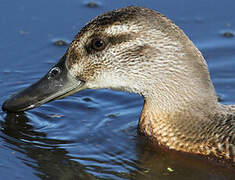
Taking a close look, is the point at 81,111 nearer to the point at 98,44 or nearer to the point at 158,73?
the point at 98,44

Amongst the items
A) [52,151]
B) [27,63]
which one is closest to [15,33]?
[27,63]

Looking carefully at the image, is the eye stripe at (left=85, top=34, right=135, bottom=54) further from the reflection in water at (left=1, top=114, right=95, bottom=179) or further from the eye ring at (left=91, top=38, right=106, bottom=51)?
the reflection in water at (left=1, top=114, right=95, bottom=179)

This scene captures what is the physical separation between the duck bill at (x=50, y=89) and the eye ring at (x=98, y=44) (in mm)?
475

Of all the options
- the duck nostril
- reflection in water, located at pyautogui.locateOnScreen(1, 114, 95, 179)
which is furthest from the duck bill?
reflection in water, located at pyautogui.locateOnScreen(1, 114, 95, 179)

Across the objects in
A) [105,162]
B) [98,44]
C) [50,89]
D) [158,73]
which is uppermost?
[98,44]

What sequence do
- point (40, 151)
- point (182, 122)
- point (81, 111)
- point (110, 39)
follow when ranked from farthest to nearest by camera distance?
point (81, 111) < point (40, 151) < point (182, 122) < point (110, 39)

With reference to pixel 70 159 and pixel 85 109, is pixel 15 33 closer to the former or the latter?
pixel 85 109

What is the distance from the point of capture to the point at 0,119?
8.50m

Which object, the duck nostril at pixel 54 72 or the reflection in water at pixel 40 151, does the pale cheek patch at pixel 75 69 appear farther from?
the reflection in water at pixel 40 151

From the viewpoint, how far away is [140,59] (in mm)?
7613

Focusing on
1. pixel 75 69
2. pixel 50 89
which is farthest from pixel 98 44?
pixel 50 89

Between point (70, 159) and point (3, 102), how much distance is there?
1564 millimetres

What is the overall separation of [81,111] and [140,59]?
164 centimetres

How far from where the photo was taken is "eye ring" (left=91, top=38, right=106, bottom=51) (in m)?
7.61
